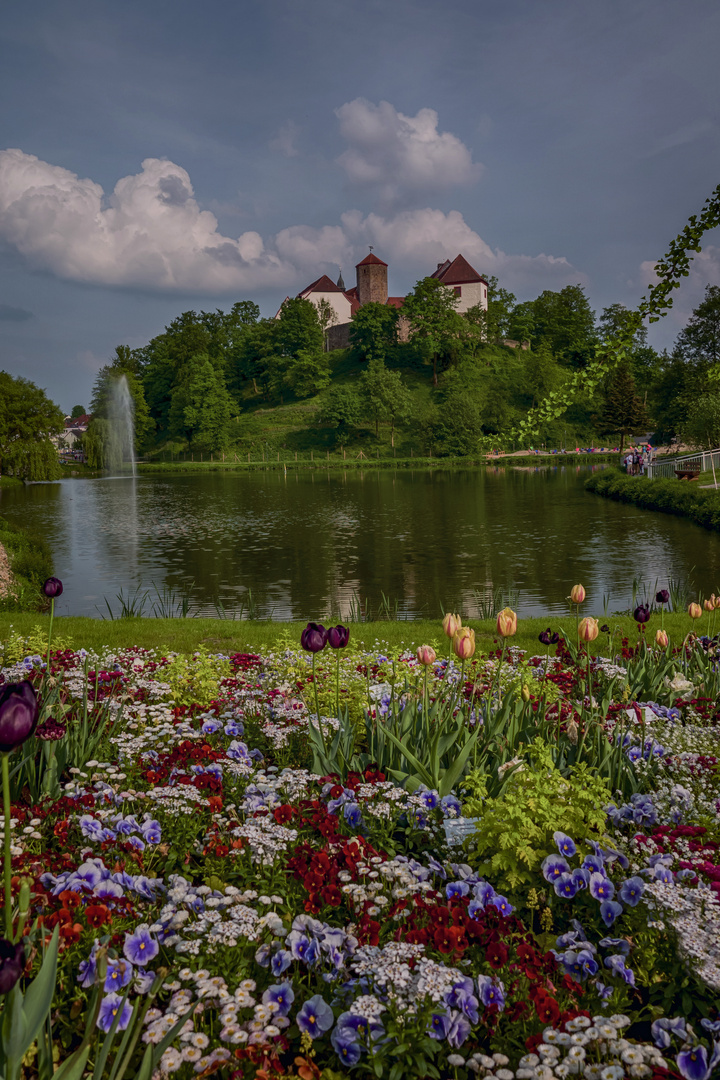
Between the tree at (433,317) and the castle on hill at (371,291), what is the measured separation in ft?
23.4

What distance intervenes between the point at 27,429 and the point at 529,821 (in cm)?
5053

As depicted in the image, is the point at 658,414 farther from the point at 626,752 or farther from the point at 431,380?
the point at 626,752

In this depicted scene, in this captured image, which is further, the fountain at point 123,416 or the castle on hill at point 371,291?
the castle on hill at point 371,291

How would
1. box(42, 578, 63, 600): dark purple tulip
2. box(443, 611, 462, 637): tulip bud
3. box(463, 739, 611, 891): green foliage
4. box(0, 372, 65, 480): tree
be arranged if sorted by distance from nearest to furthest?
box(463, 739, 611, 891): green foliage < box(443, 611, 462, 637): tulip bud < box(42, 578, 63, 600): dark purple tulip < box(0, 372, 65, 480): tree

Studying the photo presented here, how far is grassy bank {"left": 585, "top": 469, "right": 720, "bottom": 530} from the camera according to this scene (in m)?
23.2

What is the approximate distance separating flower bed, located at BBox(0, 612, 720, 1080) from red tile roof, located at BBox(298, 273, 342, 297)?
105186 mm

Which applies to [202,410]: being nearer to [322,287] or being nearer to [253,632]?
[322,287]

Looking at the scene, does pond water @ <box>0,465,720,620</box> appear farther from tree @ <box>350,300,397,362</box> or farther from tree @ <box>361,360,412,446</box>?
tree @ <box>350,300,397,362</box>

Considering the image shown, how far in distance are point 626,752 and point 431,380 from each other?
83.5 m

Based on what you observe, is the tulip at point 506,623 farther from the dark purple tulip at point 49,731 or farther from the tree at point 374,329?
the tree at point 374,329

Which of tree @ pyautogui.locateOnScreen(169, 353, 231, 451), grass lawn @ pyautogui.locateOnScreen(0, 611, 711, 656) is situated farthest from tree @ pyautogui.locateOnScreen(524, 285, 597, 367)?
grass lawn @ pyautogui.locateOnScreen(0, 611, 711, 656)

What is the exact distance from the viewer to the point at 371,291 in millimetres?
100250

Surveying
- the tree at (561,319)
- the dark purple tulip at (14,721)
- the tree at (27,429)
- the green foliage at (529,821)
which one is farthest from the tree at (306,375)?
the dark purple tulip at (14,721)

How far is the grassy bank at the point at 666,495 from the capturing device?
913 inches
